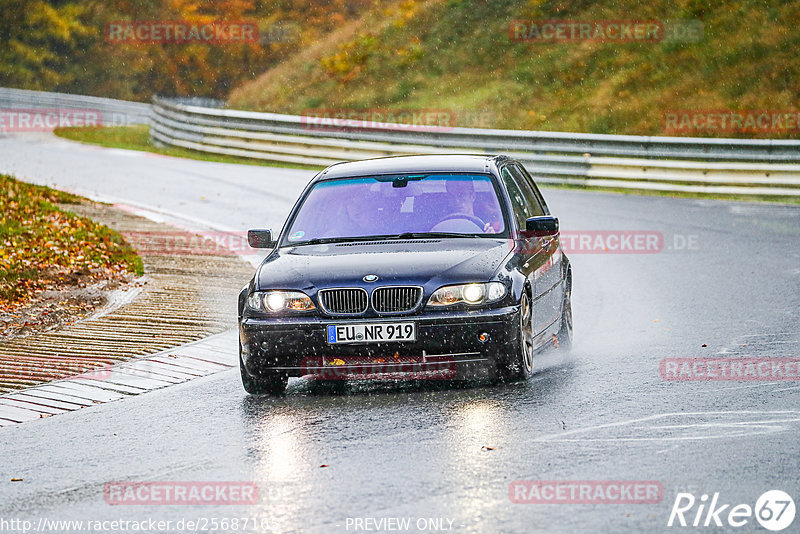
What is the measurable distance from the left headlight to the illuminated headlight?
33.0 inches

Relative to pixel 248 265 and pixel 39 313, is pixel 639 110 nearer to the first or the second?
pixel 248 265

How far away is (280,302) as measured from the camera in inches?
356

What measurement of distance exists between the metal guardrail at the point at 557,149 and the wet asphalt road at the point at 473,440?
1072 cm

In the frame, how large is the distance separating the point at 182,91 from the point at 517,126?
35.0 metres

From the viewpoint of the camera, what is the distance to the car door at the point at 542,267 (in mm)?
9812

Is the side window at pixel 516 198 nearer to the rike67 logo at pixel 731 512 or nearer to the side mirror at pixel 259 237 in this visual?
the side mirror at pixel 259 237

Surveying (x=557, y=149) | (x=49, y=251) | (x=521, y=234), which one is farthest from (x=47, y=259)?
(x=557, y=149)

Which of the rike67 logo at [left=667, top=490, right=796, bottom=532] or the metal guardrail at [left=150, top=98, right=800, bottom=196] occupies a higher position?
the rike67 logo at [left=667, top=490, right=796, bottom=532]

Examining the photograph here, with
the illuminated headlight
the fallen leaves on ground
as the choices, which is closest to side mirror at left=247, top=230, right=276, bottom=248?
the illuminated headlight

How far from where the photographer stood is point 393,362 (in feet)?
28.8

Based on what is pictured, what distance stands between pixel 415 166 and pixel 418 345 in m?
2.17

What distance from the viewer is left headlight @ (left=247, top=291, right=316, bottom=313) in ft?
29.4

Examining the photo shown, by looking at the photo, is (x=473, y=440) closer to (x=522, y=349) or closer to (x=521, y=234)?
(x=522, y=349)

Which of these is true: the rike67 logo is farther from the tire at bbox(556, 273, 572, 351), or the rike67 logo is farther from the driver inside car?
the tire at bbox(556, 273, 572, 351)
